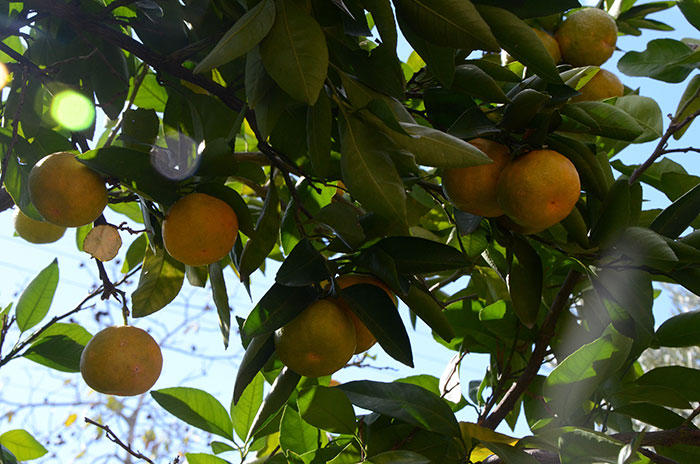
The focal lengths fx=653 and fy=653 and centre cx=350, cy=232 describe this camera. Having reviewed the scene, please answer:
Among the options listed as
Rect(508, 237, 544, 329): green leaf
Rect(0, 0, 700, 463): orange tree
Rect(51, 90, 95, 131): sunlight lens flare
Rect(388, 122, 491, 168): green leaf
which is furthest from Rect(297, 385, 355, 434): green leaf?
Rect(51, 90, 95, 131): sunlight lens flare

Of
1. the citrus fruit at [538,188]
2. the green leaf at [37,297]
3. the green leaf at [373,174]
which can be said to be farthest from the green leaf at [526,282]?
the green leaf at [37,297]

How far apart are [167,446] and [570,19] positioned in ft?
23.1

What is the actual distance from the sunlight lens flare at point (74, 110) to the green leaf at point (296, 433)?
0.66m

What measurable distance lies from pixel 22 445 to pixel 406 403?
99cm

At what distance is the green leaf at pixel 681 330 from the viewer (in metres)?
1.20

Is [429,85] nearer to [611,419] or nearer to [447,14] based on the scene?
[447,14]

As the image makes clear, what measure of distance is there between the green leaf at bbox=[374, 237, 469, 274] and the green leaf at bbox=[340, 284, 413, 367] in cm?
6

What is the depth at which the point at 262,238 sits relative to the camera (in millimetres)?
1024

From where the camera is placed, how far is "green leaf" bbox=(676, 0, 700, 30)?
4.47 feet

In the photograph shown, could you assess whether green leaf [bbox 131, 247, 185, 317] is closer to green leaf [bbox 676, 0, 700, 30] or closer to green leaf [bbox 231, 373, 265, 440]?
green leaf [bbox 231, 373, 265, 440]

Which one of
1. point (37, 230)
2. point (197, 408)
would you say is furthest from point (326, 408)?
point (37, 230)

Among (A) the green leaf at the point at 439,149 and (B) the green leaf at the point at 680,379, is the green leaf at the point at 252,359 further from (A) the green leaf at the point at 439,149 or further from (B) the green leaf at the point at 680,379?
(B) the green leaf at the point at 680,379

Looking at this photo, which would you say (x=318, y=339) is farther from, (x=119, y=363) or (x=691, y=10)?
(x=691, y=10)

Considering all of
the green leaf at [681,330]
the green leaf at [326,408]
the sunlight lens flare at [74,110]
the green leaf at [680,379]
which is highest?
the sunlight lens flare at [74,110]
